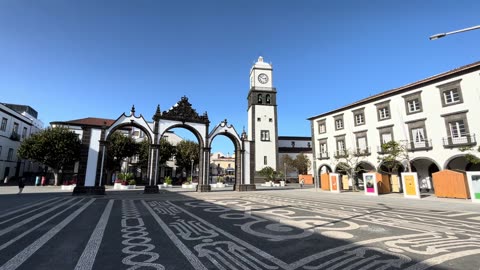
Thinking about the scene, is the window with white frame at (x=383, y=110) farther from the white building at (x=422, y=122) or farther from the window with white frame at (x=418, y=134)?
the window with white frame at (x=418, y=134)

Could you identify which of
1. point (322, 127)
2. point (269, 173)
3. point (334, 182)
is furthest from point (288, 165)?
point (334, 182)

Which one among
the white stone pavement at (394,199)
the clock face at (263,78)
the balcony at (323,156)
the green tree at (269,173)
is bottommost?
the white stone pavement at (394,199)

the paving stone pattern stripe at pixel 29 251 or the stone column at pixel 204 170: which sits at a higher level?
the stone column at pixel 204 170

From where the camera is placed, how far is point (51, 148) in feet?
113

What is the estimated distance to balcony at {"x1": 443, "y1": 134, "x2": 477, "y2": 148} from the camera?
72.4ft

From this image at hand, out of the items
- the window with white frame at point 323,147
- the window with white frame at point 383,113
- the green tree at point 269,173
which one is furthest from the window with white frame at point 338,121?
the green tree at point 269,173

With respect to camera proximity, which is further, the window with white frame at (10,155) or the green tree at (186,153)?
the green tree at (186,153)

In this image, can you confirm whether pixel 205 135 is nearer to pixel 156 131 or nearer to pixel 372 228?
pixel 156 131

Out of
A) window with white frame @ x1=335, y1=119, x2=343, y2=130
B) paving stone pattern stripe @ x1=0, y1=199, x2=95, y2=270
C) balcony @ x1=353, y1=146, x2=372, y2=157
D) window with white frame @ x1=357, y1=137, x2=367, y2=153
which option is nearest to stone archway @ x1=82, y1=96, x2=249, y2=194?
balcony @ x1=353, y1=146, x2=372, y2=157

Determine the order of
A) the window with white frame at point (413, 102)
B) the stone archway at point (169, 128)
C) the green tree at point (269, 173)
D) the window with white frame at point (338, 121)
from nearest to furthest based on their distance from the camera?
the stone archway at point (169, 128), the window with white frame at point (413, 102), the window with white frame at point (338, 121), the green tree at point (269, 173)

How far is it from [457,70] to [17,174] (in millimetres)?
65809

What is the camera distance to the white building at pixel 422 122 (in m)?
22.8

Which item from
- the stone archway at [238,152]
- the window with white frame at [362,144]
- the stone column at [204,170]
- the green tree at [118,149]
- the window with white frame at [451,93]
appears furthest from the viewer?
the green tree at [118,149]

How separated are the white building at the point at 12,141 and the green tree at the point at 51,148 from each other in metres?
8.08
